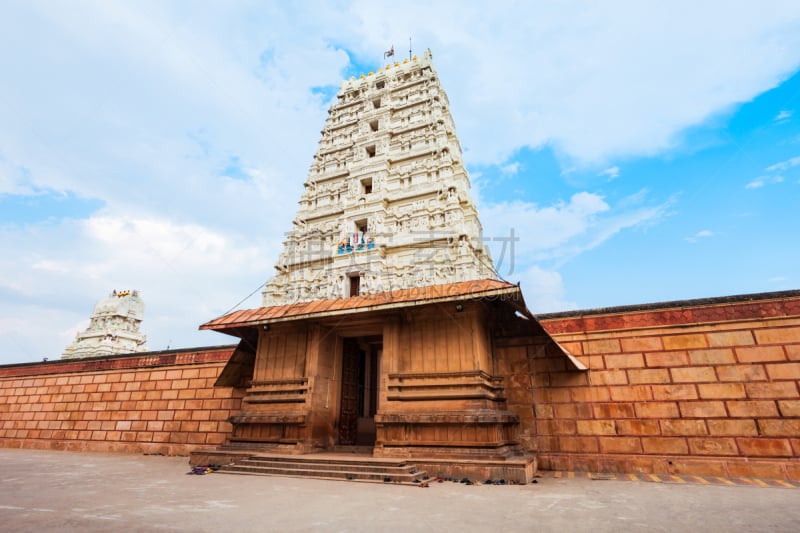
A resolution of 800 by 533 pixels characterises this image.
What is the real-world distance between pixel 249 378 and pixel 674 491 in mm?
11796

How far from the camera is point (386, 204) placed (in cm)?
2328

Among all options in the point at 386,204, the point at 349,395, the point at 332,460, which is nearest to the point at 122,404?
the point at 349,395

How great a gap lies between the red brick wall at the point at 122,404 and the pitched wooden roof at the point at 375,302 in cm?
381

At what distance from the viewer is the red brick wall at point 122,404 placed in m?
13.6

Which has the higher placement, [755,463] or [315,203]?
[315,203]

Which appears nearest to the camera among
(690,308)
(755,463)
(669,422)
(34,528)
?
(34,528)

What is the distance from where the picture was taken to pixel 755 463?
25.9 feet

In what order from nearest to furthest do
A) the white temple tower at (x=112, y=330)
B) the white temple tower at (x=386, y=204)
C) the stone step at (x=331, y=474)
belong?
the stone step at (x=331, y=474) → the white temple tower at (x=386, y=204) → the white temple tower at (x=112, y=330)

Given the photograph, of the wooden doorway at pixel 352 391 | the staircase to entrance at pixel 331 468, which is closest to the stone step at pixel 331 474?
the staircase to entrance at pixel 331 468

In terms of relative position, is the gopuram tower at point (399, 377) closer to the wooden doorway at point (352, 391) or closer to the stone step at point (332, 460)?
the wooden doorway at point (352, 391)

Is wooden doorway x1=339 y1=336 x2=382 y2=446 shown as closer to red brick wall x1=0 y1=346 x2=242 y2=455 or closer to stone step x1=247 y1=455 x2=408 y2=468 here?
stone step x1=247 y1=455 x2=408 y2=468

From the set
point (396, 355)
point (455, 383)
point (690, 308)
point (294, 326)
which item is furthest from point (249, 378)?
point (690, 308)

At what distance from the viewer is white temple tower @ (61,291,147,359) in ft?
152

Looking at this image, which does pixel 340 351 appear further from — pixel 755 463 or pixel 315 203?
pixel 315 203
